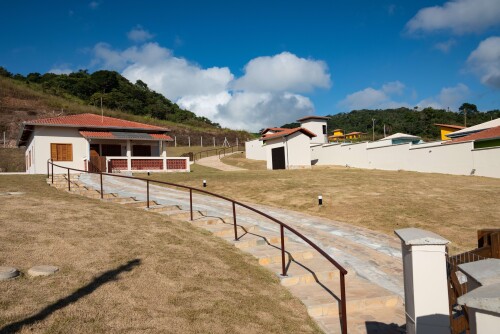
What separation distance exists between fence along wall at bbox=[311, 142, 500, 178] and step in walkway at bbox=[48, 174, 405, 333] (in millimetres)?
16954

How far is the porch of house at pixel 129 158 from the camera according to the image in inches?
1055

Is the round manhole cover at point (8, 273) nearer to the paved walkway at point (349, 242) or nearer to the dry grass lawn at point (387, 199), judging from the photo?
the paved walkway at point (349, 242)

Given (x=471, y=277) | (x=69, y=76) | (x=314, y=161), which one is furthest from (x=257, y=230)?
(x=69, y=76)

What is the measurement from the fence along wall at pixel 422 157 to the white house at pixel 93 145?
618 inches

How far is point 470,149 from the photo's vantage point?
24.5m

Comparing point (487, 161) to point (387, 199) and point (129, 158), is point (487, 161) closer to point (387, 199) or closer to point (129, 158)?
point (387, 199)

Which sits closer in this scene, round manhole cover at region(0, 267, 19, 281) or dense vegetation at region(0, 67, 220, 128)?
round manhole cover at region(0, 267, 19, 281)

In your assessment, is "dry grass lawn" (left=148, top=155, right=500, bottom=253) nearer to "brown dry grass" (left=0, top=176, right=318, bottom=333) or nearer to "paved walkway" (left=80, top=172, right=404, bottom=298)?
"paved walkway" (left=80, top=172, right=404, bottom=298)

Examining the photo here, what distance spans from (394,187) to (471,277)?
16.6m

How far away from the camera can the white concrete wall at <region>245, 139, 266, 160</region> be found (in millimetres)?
41812

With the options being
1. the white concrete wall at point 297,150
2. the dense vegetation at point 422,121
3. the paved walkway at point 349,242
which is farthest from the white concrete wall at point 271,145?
the dense vegetation at point 422,121

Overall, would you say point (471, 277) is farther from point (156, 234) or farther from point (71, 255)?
point (156, 234)

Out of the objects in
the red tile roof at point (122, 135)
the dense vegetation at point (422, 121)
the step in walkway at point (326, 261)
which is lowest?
the step in walkway at point (326, 261)

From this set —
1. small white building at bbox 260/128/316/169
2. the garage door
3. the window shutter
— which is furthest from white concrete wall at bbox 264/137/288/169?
the window shutter
